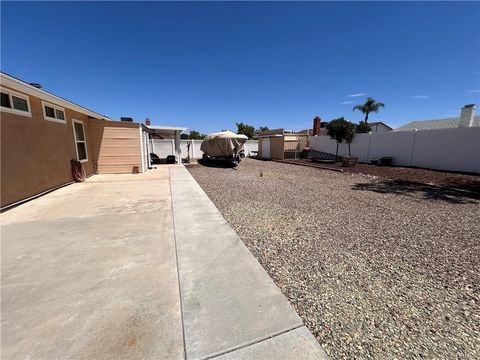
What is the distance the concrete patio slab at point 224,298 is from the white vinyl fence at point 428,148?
517 inches

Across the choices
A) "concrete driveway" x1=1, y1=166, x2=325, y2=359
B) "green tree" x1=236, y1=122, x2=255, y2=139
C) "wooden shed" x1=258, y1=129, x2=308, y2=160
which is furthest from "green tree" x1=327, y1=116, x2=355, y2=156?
"green tree" x1=236, y1=122, x2=255, y2=139

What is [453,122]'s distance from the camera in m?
23.2

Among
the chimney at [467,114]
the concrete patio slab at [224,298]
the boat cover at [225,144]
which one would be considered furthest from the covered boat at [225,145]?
the chimney at [467,114]

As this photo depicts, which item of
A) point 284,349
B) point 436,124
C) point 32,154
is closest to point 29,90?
point 32,154

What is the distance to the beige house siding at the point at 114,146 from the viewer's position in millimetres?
11039

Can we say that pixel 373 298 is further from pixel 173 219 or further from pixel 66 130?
pixel 66 130

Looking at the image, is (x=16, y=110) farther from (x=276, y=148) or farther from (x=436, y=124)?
(x=436, y=124)

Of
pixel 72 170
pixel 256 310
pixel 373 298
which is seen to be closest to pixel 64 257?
pixel 256 310

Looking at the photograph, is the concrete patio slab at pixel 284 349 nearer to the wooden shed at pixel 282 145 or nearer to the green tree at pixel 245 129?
the wooden shed at pixel 282 145

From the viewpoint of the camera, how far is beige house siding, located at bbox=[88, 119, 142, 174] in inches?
435

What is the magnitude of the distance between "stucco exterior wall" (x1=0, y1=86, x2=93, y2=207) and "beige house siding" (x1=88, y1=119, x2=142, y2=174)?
2353 millimetres

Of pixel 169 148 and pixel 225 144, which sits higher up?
pixel 225 144

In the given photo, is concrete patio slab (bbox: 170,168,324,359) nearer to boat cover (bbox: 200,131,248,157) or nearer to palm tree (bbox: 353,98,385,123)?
boat cover (bbox: 200,131,248,157)

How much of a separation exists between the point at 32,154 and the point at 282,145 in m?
17.4
